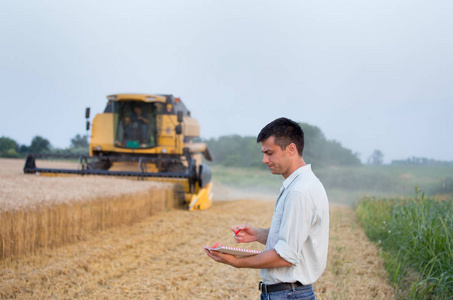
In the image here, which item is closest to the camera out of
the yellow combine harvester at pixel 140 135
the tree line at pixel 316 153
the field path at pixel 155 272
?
the field path at pixel 155 272

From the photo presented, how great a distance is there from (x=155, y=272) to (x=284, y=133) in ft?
12.1

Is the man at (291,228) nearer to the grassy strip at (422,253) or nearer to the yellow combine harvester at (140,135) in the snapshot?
the grassy strip at (422,253)

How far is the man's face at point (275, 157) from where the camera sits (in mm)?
2486

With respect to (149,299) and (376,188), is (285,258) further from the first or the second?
(376,188)

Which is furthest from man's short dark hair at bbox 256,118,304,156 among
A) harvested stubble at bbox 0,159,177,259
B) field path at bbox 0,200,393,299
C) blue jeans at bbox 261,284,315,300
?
harvested stubble at bbox 0,159,177,259

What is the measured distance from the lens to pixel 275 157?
250cm

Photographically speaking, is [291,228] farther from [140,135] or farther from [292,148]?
[140,135]

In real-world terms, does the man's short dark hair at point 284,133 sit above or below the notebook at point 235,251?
above

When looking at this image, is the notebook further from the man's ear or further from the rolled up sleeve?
the man's ear

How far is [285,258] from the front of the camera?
227cm

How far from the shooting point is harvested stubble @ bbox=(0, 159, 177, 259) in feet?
19.3

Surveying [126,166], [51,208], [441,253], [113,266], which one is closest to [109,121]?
[126,166]

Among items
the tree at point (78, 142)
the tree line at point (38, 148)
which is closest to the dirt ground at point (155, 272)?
the tree line at point (38, 148)

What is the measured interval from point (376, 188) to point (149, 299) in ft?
44.5
